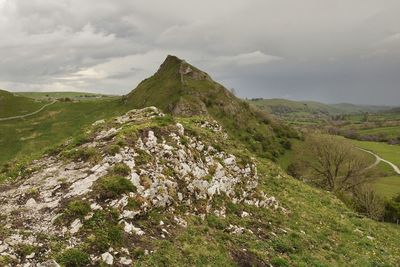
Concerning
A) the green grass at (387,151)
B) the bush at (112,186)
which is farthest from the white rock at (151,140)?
the green grass at (387,151)

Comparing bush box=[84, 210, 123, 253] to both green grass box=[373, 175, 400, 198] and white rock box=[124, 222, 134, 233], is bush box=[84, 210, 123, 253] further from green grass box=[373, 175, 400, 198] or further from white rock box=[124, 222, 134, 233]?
green grass box=[373, 175, 400, 198]

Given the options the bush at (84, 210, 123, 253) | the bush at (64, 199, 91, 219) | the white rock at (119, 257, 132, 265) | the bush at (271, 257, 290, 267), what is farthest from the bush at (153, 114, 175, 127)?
the white rock at (119, 257, 132, 265)

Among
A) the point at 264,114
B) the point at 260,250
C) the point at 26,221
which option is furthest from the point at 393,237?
the point at 264,114

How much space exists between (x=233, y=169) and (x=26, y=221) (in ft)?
49.4

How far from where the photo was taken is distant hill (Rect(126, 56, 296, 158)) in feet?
295

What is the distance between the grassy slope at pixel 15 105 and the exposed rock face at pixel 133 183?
81186 millimetres

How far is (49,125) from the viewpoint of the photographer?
85500 millimetres

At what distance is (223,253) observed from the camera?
17.5 meters

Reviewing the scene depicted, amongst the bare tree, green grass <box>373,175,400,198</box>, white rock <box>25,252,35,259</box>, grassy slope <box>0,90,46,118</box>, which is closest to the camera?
white rock <box>25,252,35,259</box>

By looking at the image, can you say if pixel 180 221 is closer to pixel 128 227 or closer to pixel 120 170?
pixel 128 227

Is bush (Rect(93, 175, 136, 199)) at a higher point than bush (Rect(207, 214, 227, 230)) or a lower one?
higher

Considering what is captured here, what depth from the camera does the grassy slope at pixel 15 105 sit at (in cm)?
9690

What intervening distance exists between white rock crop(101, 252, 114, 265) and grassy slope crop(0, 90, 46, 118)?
9211 cm

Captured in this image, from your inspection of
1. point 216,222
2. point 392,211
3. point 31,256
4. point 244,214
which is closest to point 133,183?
point 216,222
